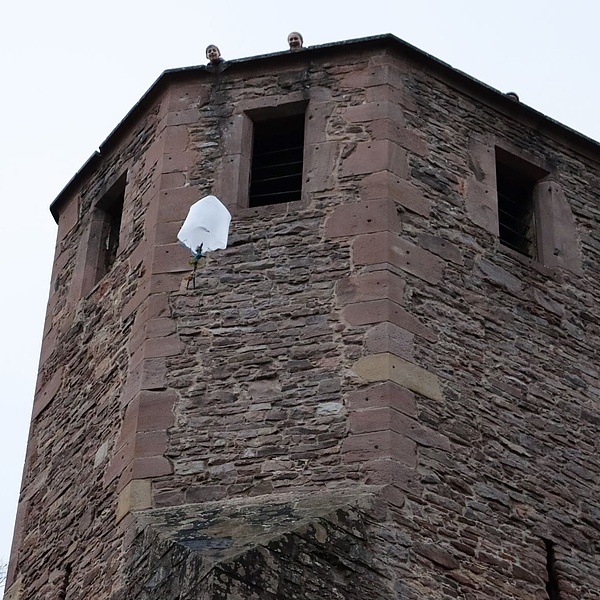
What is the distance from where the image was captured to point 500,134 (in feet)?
44.1

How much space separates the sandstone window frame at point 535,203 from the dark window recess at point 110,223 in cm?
268

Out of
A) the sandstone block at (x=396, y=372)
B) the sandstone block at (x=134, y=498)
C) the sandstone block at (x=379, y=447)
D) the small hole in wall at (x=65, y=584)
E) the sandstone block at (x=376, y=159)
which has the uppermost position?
the sandstone block at (x=376, y=159)

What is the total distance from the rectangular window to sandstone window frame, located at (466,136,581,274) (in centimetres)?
1

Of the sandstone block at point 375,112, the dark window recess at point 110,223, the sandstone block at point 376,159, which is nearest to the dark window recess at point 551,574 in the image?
the sandstone block at point 376,159

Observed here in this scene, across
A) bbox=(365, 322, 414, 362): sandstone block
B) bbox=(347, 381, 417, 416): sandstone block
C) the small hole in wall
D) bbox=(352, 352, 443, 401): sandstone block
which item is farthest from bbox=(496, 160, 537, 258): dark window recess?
the small hole in wall

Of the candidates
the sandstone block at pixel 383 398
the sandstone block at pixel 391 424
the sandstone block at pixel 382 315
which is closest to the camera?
the sandstone block at pixel 391 424

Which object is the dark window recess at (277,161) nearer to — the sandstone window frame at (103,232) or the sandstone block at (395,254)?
the sandstone block at (395,254)

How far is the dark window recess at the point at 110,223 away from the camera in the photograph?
13562 millimetres

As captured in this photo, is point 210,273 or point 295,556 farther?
point 210,273

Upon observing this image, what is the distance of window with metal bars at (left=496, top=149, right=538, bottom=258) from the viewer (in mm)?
13227

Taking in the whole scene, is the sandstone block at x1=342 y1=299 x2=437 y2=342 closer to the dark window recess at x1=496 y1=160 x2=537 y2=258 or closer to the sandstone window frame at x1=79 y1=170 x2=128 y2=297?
the dark window recess at x1=496 y1=160 x2=537 y2=258

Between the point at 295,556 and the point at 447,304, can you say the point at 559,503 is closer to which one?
the point at 447,304

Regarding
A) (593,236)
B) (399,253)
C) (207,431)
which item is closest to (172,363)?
(207,431)

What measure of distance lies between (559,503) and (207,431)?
7.64 ft
